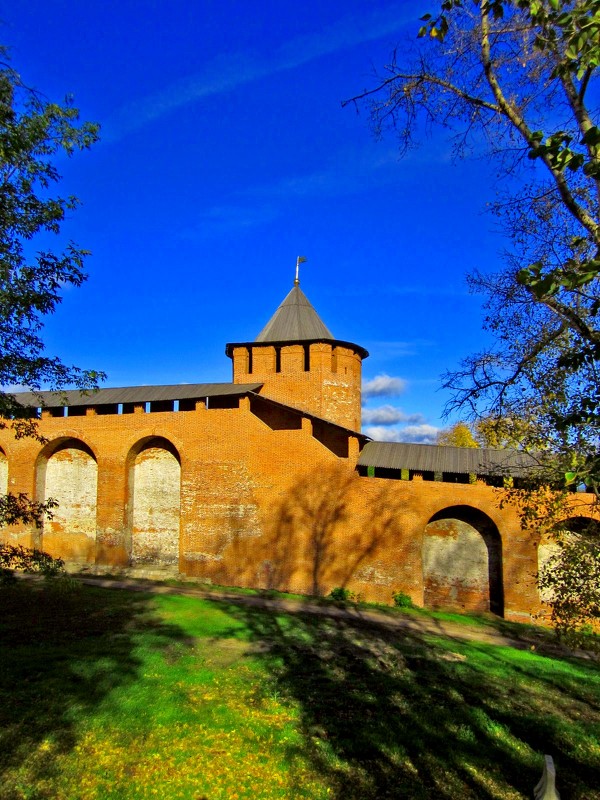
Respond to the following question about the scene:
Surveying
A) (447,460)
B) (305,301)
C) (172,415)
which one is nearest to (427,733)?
(447,460)

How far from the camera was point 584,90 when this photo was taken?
4.20 meters

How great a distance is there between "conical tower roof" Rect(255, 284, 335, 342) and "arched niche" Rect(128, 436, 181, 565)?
16.6 feet

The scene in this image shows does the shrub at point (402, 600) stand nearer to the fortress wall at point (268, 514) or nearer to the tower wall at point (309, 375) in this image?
the fortress wall at point (268, 514)

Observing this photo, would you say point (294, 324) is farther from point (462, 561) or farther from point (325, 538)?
point (462, 561)

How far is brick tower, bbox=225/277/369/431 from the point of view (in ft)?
57.5

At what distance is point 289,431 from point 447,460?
14.5ft

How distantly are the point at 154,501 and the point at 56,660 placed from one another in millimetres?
8714

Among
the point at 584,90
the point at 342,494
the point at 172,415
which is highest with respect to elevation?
the point at 584,90

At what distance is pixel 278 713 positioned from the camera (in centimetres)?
698

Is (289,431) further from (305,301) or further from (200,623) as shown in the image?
(305,301)

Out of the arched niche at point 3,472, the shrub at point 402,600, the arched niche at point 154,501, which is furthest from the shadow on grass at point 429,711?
the arched niche at point 3,472

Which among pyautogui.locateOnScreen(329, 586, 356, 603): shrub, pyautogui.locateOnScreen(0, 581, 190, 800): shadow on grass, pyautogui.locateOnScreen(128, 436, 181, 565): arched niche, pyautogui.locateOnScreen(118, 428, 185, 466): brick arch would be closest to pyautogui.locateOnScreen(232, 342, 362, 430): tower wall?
pyautogui.locateOnScreen(118, 428, 185, 466): brick arch

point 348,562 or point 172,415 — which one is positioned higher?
point 172,415

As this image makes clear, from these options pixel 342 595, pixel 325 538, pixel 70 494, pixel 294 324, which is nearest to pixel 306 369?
pixel 294 324
